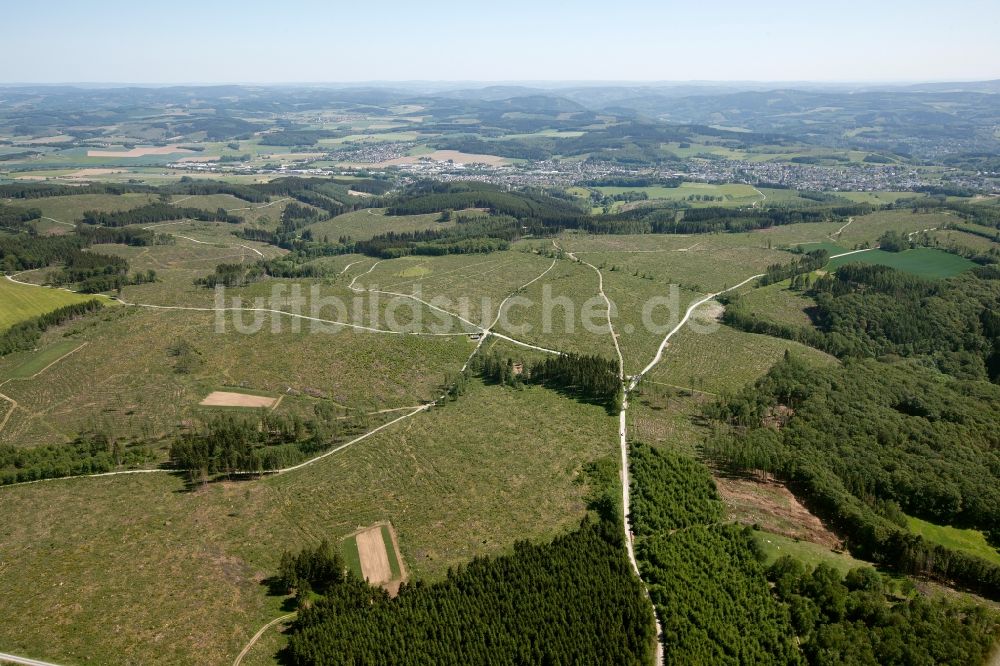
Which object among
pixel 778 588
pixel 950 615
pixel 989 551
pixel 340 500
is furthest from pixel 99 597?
pixel 989 551

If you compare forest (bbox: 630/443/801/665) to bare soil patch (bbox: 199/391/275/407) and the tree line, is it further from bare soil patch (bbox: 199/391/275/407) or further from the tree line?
the tree line

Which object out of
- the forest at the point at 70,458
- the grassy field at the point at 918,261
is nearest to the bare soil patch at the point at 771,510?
the forest at the point at 70,458

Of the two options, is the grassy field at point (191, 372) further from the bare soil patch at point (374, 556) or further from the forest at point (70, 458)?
the bare soil patch at point (374, 556)

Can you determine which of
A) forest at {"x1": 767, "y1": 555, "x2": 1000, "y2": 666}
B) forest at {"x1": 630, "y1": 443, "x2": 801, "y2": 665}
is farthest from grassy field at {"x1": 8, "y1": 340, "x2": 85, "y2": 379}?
forest at {"x1": 767, "y1": 555, "x2": 1000, "y2": 666}

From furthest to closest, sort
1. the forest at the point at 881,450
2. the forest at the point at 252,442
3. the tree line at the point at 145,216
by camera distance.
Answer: the tree line at the point at 145,216 → the forest at the point at 252,442 → the forest at the point at 881,450

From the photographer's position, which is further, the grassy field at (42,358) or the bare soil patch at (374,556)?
the grassy field at (42,358)
